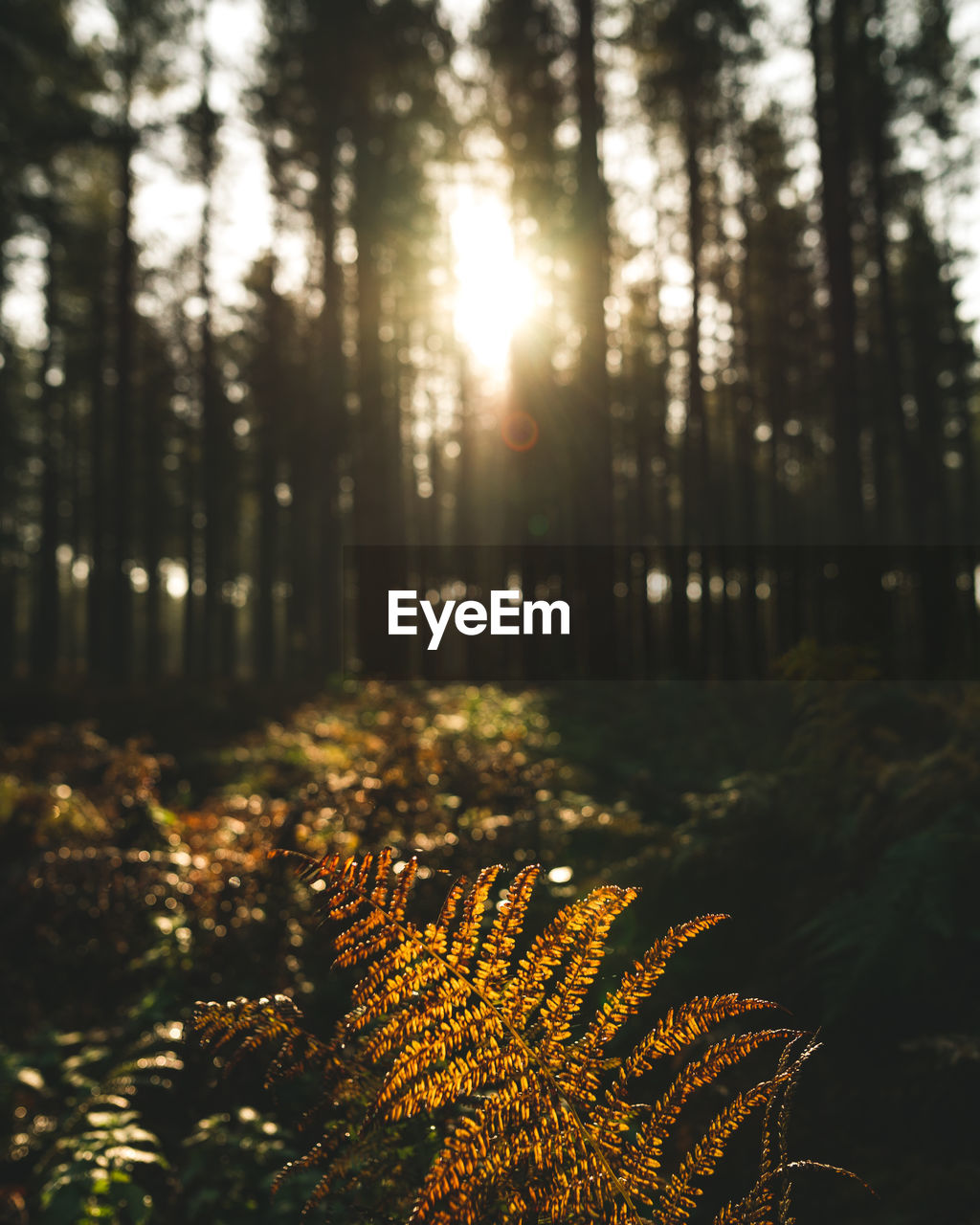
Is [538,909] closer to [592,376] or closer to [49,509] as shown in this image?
[592,376]

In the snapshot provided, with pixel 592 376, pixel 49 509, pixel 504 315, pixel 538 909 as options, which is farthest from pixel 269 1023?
pixel 49 509

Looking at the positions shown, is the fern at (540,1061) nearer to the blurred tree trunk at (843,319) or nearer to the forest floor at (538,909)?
the forest floor at (538,909)

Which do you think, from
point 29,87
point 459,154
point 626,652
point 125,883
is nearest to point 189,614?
point 29,87

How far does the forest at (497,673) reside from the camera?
1.43 m

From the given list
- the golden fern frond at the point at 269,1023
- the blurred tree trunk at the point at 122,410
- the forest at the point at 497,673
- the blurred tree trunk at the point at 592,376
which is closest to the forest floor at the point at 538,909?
the forest at the point at 497,673

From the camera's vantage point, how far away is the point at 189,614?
2266 centimetres

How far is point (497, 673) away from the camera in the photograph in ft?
41.0

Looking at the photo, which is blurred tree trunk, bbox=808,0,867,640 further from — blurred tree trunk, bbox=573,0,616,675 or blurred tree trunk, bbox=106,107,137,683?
blurred tree trunk, bbox=106,107,137,683

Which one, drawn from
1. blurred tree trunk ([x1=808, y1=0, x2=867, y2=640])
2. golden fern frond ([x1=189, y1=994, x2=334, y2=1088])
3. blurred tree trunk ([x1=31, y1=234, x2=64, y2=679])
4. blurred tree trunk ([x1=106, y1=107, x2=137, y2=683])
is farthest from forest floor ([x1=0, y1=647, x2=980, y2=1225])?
blurred tree trunk ([x1=31, y1=234, x2=64, y2=679])

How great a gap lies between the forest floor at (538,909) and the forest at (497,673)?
0.8 inches

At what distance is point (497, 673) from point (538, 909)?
9447 millimetres

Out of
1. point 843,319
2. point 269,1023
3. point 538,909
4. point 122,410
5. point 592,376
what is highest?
point 122,410

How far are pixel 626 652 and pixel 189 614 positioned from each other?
52.9 ft

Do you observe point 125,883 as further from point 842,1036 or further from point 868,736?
point 868,736
